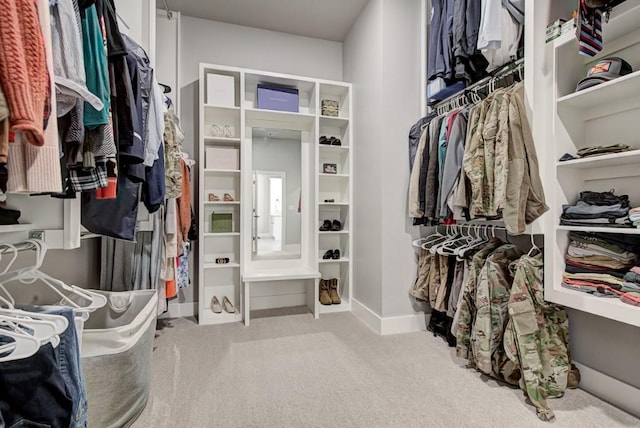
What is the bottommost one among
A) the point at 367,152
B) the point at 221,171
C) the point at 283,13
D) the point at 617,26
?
the point at 221,171

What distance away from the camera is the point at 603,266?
1583 mm

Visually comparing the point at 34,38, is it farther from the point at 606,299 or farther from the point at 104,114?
the point at 606,299

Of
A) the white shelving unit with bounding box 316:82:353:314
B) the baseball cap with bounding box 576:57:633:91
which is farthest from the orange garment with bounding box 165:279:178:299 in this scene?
the baseball cap with bounding box 576:57:633:91

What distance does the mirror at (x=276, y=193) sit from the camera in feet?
10.5

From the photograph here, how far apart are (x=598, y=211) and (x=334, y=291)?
2302 mm

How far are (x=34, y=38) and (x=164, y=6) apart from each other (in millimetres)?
2789

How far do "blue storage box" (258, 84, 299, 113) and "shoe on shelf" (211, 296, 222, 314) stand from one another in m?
1.96

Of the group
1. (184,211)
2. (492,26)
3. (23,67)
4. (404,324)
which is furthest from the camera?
(404,324)

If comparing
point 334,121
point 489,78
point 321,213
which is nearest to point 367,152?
point 334,121

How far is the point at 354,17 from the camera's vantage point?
10.2 ft

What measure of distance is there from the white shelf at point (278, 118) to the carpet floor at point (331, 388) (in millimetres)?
2051

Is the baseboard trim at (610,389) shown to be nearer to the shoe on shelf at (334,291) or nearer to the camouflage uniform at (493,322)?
the camouflage uniform at (493,322)

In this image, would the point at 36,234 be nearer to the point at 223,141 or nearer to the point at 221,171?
the point at 221,171

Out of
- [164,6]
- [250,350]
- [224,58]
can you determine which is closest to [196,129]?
[224,58]
